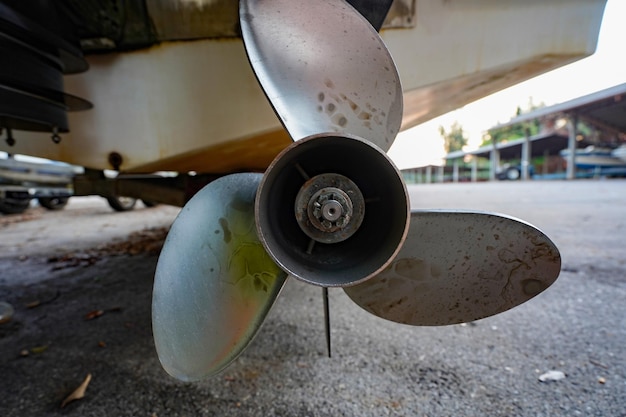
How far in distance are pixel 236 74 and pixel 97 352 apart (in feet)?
3.92

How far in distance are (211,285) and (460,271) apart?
664 mm

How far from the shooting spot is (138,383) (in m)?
1.18

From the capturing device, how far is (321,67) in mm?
985

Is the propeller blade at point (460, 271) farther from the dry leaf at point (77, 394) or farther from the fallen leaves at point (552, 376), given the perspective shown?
the dry leaf at point (77, 394)

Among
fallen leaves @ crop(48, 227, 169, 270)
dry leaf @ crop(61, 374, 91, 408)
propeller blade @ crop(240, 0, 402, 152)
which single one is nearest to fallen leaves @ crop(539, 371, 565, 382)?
propeller blade @ crop(240, 0, 402, 152)

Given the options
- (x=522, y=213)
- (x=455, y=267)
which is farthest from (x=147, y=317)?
(x=522, y=213)

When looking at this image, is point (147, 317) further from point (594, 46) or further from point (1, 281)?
point (594, 46)

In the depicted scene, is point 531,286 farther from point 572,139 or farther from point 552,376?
point 572,139

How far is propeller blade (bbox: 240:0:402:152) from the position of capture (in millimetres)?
943

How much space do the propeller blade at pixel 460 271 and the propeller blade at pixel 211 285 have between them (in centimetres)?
29

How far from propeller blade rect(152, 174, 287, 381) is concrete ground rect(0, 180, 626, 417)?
0.87 feet

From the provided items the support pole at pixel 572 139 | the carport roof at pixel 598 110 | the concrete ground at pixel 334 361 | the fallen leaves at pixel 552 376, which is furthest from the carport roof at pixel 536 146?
the fallen leaves at pixel 552 376

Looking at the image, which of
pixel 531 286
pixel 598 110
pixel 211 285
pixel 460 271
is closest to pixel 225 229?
pixel 211 285

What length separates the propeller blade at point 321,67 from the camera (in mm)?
943
